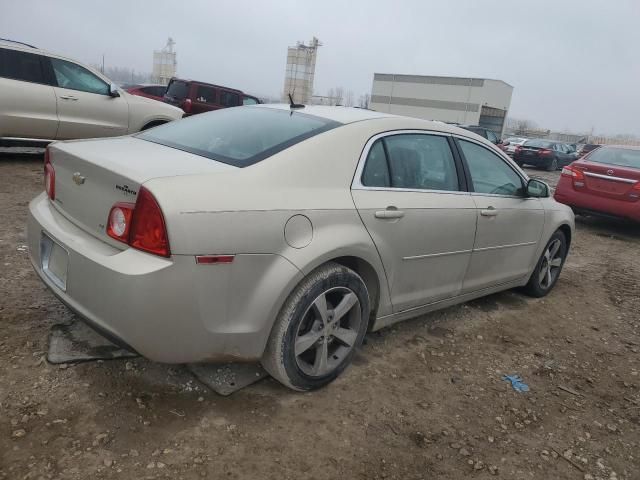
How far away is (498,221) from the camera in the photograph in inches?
149

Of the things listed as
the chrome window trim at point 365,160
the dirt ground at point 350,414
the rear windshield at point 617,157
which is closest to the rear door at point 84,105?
the dirt ground at point 350,414

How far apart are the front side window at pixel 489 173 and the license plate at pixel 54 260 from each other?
8.64ft

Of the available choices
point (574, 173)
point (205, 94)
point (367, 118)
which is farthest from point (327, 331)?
point (205, 94)

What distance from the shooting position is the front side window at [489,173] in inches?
146

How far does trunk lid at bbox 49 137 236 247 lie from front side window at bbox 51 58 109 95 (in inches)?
214

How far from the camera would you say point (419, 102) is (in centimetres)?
6800

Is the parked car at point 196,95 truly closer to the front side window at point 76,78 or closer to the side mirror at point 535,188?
the front side window at point 76,78

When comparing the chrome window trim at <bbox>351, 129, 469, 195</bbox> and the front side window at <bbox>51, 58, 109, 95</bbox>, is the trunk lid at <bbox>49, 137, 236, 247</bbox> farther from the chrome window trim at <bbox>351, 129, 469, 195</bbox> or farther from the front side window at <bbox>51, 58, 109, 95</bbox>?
the front side window at <bbox>51, 58, 109, 95</bbox>

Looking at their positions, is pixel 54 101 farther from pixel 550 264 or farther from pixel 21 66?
pixel 550 264

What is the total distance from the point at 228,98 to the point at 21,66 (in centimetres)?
831

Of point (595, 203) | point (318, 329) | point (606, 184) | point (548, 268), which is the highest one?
point (606, 184)

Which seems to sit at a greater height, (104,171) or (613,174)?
(104,171)

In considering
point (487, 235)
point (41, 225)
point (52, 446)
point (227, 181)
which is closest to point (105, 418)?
point (52, 446)

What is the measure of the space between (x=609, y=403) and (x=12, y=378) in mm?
3354
